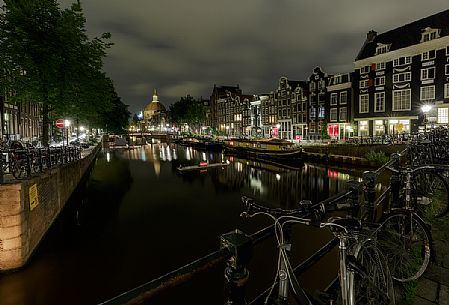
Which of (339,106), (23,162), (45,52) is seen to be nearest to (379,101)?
(339,106)

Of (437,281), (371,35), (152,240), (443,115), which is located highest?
(371,35)

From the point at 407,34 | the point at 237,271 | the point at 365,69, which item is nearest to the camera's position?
the point at 237,271

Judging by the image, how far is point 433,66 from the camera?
121ft

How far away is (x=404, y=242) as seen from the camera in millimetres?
4258

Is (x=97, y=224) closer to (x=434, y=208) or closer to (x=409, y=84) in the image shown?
(x=434, y=208)

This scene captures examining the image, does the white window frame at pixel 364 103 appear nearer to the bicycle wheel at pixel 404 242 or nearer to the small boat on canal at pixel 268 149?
the small boat on canal at pixel 268 149

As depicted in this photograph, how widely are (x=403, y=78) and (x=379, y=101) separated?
14.5 feet

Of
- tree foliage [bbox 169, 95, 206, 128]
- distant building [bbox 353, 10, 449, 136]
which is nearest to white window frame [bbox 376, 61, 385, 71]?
distant building [bbox 353, 10, 449, 136]

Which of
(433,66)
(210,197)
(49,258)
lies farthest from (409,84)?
(49,258)

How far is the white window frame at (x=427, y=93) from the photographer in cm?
3700

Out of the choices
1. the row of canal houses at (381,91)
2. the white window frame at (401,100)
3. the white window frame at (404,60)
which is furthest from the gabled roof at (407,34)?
the white window frame at (401,100)

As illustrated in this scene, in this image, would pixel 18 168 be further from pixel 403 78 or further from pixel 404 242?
pixel 403 78

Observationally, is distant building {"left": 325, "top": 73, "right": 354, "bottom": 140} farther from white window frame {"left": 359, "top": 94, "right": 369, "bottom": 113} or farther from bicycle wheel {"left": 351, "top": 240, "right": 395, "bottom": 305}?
bicycle wheel {"left": 351, "top": 240, "right": 395, "bottom": 305}

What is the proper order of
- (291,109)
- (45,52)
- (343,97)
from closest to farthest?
1. (45,52)
2. (343,97)
3. (291,109)
